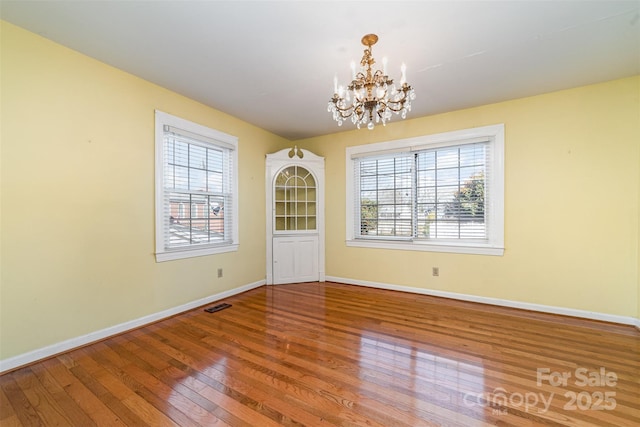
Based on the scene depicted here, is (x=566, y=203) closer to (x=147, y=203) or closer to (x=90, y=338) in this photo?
(x=147, y=203)

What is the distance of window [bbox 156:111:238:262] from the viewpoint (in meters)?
2.96

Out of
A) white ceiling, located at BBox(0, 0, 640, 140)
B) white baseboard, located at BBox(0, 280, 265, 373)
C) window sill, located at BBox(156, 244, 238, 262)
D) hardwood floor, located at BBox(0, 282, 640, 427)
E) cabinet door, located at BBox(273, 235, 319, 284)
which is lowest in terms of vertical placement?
hardwood floor, located at BBox(0, 282, 640, 427)

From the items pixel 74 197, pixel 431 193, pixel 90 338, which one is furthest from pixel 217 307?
pixel 431 193

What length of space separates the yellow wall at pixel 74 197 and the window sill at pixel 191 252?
0.25ft

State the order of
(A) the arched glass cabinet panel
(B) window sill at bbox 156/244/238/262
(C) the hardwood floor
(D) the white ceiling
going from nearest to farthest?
(C) the hardwood floor < (D) the white ceiling < (B) window sill at bbox 156/244/238/262 < (A) the arched glass cabinet panel

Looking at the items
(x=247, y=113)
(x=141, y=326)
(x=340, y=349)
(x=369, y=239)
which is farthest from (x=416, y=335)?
(x=247, y=113)

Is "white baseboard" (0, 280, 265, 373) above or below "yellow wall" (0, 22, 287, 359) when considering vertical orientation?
below

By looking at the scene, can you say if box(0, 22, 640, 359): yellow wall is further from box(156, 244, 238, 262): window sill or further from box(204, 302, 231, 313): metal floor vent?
box(204, 302, 231, 313): metal floor vent

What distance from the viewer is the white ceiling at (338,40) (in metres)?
1.80

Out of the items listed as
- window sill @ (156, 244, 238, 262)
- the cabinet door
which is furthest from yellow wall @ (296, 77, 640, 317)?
window sill @ (156, 244, 238, 262)

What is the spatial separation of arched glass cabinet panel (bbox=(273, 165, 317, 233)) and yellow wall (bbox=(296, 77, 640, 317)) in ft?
7.27

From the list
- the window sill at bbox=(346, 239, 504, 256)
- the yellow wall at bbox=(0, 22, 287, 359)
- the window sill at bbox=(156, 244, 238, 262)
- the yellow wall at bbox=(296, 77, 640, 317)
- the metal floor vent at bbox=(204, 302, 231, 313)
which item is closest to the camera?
the yellow wall at bbox=(0, 22, 287, 359)

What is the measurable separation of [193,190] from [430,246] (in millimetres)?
3398

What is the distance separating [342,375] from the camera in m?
1.89
